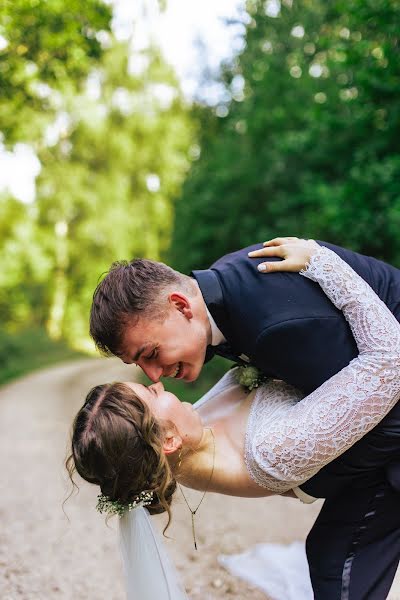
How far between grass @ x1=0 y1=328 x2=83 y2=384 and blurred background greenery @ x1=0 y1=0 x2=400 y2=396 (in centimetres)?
13

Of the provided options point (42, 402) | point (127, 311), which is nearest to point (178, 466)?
point (127, 311)

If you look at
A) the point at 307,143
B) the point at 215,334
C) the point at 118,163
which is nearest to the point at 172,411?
the point at 215,334

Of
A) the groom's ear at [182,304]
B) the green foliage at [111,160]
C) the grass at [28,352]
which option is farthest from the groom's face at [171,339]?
the green foliage at [111,160]

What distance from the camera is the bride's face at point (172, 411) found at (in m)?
2.98

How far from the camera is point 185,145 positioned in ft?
76.0

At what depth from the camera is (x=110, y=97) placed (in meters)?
23.1

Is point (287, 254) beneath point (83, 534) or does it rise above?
above

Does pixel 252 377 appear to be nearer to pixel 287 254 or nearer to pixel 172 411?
pixel 172 411

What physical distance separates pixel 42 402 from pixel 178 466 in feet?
34.1

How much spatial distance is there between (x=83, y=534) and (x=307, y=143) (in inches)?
340

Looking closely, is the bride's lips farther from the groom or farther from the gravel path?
the gravel path

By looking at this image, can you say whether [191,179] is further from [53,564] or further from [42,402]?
[53,564]

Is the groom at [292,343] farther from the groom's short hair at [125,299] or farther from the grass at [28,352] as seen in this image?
the grass at [28,352]

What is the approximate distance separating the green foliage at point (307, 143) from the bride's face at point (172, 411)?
5.47 m
